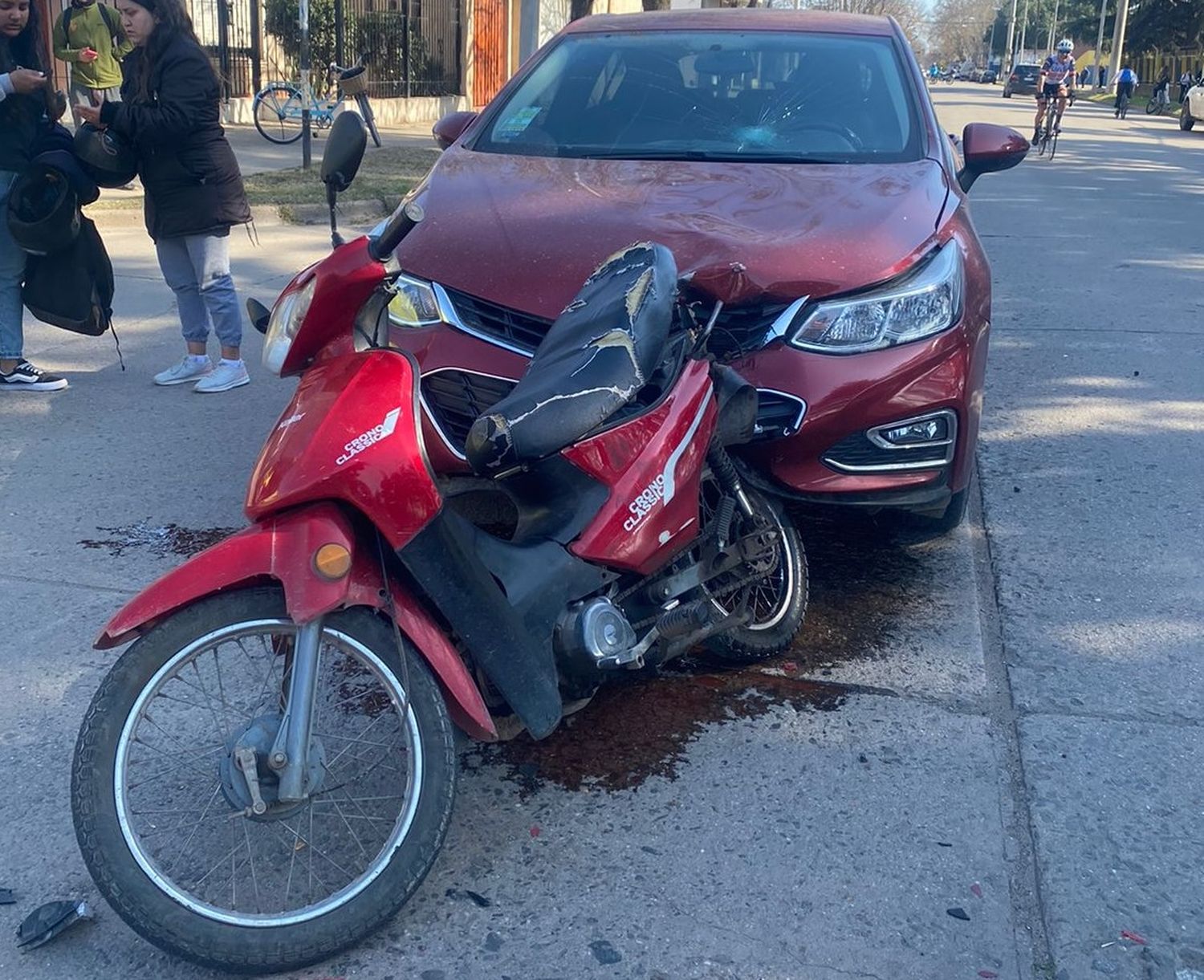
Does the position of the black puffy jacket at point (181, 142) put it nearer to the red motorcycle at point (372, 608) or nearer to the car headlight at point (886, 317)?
the red motorcycle at point (372, 608)

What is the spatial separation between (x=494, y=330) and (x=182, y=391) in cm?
324

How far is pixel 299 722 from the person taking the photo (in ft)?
8.27

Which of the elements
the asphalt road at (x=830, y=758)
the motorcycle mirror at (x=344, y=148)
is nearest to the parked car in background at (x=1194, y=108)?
the asphalt road at (x=830, y=758)

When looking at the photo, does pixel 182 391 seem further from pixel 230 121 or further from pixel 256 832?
pixel 230 121

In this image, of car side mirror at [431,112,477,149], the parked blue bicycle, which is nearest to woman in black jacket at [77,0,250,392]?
car side mirror at [431,112,477,149]

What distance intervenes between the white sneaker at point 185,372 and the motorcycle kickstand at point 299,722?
4.35 metres

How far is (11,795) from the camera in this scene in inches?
122

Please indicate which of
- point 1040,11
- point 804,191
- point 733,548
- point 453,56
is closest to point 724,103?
point 804,191

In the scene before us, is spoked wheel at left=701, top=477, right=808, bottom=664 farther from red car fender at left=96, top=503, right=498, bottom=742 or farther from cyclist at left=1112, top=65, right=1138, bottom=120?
cyclist at left=1112, top=65, right=1138, bottom=120

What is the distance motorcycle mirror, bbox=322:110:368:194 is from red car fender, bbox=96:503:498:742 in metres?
0.77

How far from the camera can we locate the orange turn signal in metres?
2.54

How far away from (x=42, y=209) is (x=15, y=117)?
0.43 metres

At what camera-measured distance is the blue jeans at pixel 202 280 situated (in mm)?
6176

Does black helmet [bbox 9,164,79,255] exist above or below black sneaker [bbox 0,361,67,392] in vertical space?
above
